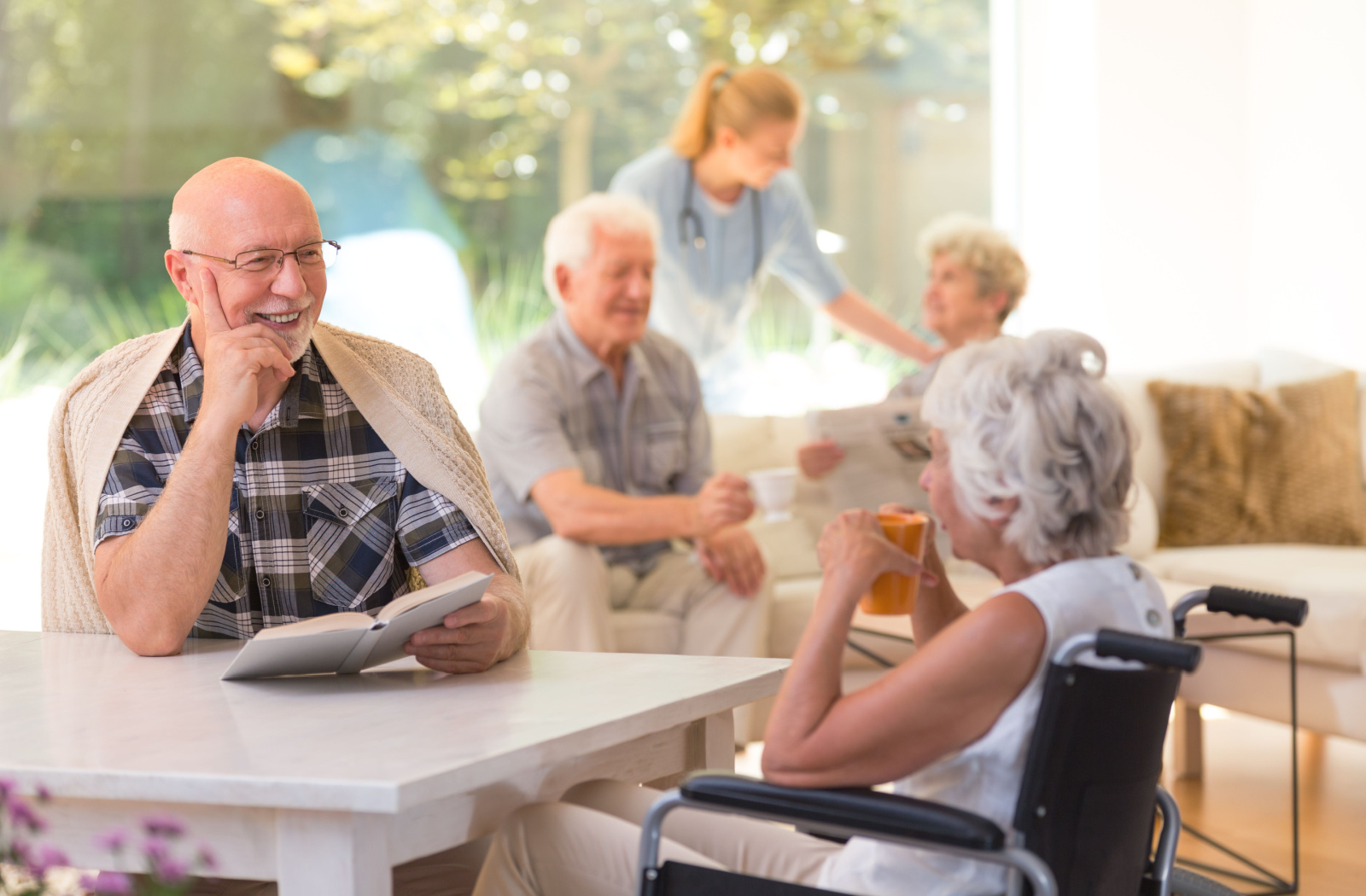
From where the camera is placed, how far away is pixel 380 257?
4379 mm

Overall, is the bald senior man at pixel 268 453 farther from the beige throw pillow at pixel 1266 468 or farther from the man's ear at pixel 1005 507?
the beige throw pillow at pixel 1266 468

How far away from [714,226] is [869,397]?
1.24 m

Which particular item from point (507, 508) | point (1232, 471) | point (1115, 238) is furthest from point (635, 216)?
point (1115, 238)

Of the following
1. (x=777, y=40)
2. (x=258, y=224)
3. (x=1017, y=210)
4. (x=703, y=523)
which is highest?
(x=777, y=40)

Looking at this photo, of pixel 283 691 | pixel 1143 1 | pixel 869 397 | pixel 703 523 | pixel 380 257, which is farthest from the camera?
pixel 869 397

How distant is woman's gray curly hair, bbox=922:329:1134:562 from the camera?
122cm

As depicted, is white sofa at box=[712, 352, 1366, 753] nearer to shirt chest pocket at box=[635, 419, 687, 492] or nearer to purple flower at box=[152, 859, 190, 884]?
shirt chest pocket at box=[635, 419, 687, 492]

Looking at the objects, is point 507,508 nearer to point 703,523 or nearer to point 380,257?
point 703,523

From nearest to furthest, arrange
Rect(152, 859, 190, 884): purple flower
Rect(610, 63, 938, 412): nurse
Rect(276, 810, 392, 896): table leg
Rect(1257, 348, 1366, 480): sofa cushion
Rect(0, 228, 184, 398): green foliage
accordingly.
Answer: Rect(152, 859, 190, 884): purple flower, Rect(276, 810, 392, 896): table leg, Rect(1257, 348, 1366, 480): sofa cushion, Rect(610, 63, 938, 412): nurse, Rect(0, 228, 184, 398): green foliage

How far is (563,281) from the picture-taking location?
126 inches

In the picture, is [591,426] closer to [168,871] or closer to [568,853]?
[568,853]

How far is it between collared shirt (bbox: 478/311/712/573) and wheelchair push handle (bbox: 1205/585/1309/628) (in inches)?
69.3

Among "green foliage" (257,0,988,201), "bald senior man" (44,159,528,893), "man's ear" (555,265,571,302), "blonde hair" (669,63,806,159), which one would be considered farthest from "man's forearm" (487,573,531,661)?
"green foliage" (257,0,988,201)

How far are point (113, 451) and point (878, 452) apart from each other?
1952 millimetres
